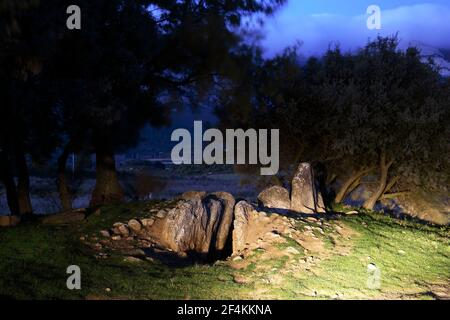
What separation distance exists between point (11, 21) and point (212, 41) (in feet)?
22.5

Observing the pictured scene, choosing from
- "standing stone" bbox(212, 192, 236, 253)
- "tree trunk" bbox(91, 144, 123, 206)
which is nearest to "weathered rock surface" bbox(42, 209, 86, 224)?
"standing stone" bbox(212, 192, 236, 253)

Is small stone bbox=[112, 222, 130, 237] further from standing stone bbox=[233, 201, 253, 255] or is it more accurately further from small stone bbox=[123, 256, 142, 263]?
standing stone bbox=[233, 201, 253, 255]

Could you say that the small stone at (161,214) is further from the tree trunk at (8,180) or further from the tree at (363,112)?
the tree at (363,112)

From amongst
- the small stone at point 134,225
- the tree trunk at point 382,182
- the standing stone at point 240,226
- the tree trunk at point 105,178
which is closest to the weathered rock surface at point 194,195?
the standing stone at point 240,226

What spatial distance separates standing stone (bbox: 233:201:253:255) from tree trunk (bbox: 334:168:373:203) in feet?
26.8

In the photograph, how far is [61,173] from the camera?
14.4 meters

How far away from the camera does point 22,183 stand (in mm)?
12539

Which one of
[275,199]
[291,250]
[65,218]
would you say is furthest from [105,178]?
[291,250]

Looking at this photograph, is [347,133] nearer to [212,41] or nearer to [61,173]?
[212,41]

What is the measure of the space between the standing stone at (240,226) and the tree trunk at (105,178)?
5823 millimetres

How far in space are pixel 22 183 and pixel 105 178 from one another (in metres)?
3.12

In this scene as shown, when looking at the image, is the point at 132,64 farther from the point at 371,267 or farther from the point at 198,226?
the point at 371,267

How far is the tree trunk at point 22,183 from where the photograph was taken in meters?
12.1
